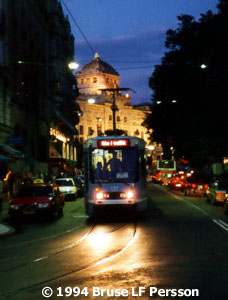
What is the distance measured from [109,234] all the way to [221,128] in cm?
3096

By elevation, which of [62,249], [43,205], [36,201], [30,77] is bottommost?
[62,249]

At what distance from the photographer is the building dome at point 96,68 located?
15061 cm

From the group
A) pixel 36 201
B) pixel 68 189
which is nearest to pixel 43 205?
pixel 36 201

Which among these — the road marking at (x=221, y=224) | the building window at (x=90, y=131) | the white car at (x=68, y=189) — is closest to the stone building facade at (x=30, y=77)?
the white car at (x=68, y=189)

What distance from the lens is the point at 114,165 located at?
21016mm

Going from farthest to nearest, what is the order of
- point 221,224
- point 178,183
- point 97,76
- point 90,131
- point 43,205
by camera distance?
point 97,76 → point 90,131 → point 178,183 → point 43,205 → point 221,224

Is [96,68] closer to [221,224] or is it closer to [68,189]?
[68,189]

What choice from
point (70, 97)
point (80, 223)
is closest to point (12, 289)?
point (80, 223)

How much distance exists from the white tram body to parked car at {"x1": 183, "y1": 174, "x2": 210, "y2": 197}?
19773mm

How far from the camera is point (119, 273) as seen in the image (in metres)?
9.48

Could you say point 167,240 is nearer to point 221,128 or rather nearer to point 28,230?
point 28,230

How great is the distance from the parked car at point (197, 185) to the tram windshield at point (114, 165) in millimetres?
19836

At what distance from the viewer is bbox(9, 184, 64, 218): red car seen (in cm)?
2151

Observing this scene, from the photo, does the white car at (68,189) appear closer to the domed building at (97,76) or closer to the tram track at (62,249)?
the tram track at (62,249)
